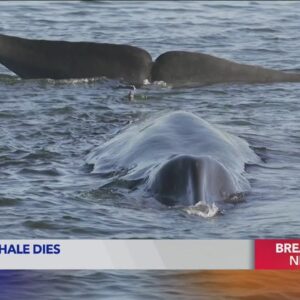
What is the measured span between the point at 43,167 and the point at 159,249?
3.54 meters

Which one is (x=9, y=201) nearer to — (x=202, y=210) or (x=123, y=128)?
(x=202, y=210)

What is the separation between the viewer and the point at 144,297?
8.95m

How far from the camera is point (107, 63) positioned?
16.5 m

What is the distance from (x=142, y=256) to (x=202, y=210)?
4.76 ft

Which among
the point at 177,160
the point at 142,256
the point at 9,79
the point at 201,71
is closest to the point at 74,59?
the point at 9,79

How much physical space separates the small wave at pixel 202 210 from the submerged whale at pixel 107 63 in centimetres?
585

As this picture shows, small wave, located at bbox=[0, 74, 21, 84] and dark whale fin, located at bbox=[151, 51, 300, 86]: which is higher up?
dark whale fin, located at bbox=[151, 51, 300, 86]

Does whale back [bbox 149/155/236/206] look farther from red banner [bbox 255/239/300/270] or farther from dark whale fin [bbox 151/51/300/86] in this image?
dark whale fin [bbox 151/51/300/86]

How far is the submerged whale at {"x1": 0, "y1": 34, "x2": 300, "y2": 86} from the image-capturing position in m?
16.3

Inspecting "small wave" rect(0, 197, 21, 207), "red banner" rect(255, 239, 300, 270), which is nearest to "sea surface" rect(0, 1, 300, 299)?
"small wave" rect(0, 197, 21, 207)

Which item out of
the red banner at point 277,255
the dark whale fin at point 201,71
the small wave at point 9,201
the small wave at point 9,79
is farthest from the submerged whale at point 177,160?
the small wave at point 9,79

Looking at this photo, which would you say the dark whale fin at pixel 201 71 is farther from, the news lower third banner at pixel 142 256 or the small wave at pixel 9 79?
the news lower third banner at pixel 142 256

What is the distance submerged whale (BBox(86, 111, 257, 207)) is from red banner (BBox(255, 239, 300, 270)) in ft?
3.67

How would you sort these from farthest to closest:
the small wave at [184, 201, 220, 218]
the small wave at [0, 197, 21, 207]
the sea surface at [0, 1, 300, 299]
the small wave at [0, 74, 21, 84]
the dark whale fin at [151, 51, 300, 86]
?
1. the small wave at [0, 74, 21, 84]
2. the dark whale fin at [151, 51, 300, 86]
3. the small wave at [0, 197, 21, 207]
4. the small wave at [184, 201, 220, 218]
5. the sea surface at [0, 1, 300, 299]
